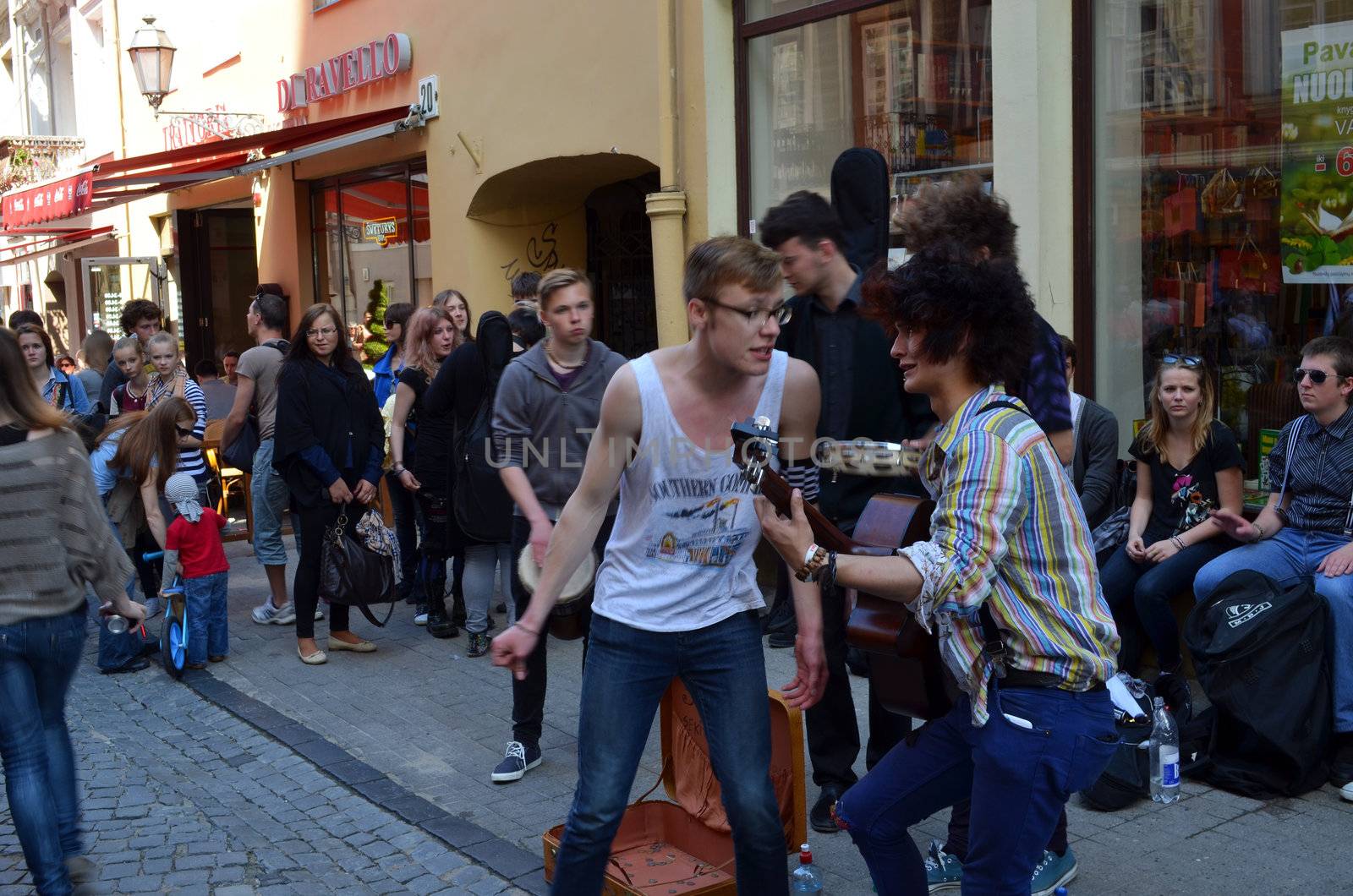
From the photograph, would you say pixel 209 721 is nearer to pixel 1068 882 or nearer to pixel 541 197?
pixel 1068 882

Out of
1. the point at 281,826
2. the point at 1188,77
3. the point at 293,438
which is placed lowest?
the point at 281,826

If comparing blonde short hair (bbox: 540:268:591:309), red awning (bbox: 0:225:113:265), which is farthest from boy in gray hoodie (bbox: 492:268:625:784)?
red awning (bbox: 0:225:113:265)

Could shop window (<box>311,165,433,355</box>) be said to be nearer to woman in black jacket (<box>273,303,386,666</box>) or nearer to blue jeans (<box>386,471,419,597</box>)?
blue jeans (<box>386,471,419,597</box>)

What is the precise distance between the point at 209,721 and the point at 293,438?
146cm

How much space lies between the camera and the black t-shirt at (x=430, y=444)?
25.2 ft

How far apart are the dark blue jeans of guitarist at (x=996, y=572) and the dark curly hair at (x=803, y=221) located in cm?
140

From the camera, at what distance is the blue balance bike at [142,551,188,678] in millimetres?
7227

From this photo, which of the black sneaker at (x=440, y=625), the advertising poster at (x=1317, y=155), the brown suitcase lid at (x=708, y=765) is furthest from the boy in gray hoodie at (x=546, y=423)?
the advertising poster at (x=1317, y=155)

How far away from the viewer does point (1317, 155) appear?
630cm

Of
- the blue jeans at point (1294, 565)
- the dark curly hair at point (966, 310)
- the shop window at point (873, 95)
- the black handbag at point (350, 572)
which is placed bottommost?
the black handbag at point (350, 572)


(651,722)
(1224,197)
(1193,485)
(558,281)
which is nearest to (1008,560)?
(651,722)

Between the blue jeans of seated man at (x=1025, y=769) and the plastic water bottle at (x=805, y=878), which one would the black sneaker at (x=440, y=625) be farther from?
the blue jeans of seated man at (x=1025, y=769)

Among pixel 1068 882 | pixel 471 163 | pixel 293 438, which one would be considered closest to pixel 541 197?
pixel 471 163

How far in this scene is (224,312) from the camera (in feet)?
61.0
